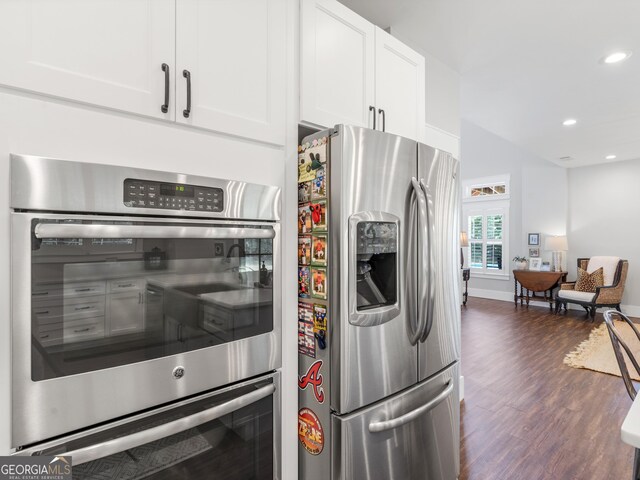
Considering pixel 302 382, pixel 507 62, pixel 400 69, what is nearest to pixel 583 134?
pixel 507 62

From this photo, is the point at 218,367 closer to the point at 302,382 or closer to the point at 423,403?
the point at 302,382

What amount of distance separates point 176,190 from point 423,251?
0.95m

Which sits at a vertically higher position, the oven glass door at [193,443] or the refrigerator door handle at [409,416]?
the oven glass door at [193,443]

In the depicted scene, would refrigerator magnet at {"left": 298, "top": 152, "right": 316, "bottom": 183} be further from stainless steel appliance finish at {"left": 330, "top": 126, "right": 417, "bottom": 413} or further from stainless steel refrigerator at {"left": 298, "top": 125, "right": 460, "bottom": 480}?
stainless steel appliance finish at {"left": 330, "top": 126, "right": 417, "bottom": 413}

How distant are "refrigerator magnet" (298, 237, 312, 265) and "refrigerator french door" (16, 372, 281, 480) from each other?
0.42 meters

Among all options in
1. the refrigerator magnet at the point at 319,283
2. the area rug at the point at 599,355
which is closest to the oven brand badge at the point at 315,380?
the refrigerator magnet at the point at 319,283

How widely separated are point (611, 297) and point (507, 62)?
5.08 meters

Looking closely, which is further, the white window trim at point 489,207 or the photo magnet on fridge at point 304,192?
the white window trim at point 489,207

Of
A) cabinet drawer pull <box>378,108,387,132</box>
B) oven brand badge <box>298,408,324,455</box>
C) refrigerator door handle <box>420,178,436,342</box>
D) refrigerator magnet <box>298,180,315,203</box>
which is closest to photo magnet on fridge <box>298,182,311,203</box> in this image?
refrigerator magnet <box>298,180,315,203</box>

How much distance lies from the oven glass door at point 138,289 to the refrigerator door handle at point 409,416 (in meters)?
0.56

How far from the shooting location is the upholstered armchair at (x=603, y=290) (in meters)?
5.63

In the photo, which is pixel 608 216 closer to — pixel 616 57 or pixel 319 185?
pixel 616 57

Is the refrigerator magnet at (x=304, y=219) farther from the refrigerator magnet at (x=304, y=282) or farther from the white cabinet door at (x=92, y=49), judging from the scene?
the white cabinet door at (x=92, y=49)

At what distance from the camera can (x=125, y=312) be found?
34.9 inches
